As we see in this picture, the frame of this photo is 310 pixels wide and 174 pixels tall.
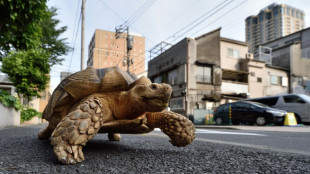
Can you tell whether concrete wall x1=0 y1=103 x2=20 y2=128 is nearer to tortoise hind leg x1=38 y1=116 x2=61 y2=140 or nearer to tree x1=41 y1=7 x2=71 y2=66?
tortoise hind leg x1=38 y1=116 x2=61 y2=140

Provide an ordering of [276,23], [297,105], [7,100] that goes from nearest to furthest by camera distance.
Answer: [7,100], [297,105], [276,23]

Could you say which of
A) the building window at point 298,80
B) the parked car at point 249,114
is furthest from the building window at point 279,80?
the parked car at point 249,114

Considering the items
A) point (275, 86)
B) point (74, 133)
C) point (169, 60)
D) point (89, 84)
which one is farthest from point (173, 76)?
point (74, 133)

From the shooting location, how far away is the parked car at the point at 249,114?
910 cm

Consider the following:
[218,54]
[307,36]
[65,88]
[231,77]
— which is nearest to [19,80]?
[65,88]

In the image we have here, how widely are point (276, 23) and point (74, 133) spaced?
2435 inches

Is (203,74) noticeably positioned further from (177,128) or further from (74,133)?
(74,133)

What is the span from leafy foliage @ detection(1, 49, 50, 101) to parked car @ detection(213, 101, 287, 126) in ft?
32.5

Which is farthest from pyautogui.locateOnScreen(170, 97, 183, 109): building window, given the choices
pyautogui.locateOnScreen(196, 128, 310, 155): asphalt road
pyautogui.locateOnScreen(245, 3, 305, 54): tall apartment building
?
pyautogui.locateOnScreen(245, 3, 305, 54): tall apartment building

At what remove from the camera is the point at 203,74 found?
1798 centimetres

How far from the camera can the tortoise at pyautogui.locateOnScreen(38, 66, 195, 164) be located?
1.38 m

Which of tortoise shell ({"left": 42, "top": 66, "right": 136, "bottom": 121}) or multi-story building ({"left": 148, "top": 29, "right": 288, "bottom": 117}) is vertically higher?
multi-story building ({"left": 148, "top": 29, "right": 288, "bottom": 117})

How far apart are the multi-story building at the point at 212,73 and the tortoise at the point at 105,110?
14293 millimetres

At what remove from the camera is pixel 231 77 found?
64.9ft
